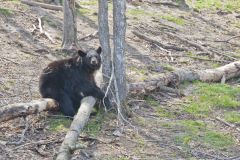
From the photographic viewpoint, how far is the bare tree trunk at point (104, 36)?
9773 mm

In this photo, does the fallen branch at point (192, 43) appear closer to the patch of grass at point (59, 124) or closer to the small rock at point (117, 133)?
the small rock at point (117, 133)

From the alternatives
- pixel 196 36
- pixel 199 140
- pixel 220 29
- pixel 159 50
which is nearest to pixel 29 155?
pixel 199 140

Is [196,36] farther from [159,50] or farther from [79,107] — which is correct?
[79,107]

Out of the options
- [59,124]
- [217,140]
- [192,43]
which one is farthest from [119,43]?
[192,43]

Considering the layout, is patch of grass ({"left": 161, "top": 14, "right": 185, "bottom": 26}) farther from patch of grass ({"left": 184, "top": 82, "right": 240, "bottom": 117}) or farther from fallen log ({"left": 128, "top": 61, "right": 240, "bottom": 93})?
patch of grass ({"left": 184, "top": 82, "right": 240, "bottom": 117})

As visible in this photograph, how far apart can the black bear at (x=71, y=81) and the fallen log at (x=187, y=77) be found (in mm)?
1424

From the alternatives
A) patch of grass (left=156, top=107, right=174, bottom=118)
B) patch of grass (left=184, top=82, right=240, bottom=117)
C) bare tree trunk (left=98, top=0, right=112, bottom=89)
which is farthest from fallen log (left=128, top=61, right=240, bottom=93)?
bare tree trunk (left=98, top=0, right=112, bottom=89)

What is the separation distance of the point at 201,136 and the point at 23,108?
3.20 meters

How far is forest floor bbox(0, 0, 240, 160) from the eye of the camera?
342 inches

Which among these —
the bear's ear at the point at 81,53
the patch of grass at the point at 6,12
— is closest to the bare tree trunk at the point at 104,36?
the bear's ear at the point at 81,53

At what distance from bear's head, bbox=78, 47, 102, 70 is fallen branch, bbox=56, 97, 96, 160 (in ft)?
2.18

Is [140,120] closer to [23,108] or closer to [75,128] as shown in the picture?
[75,128]

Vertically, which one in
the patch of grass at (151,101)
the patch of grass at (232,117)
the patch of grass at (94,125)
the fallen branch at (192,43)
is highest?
the patch of grass at (94,125)

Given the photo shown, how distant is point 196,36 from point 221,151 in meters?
10.1
